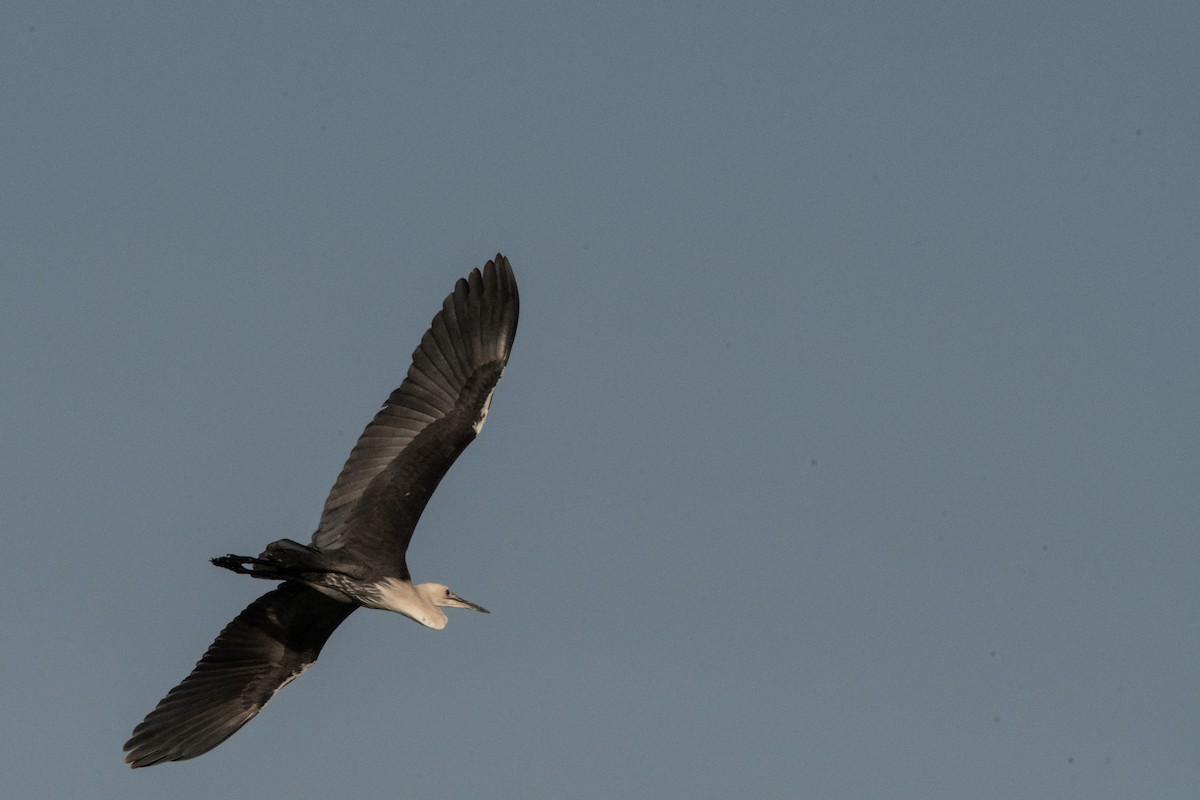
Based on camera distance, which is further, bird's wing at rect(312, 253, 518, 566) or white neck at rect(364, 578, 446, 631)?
bird's wing at rect(312, 253, 518, 566)

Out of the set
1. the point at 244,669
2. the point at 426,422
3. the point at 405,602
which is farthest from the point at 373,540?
the point at 244,669

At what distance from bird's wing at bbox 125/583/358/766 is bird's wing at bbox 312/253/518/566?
0.77 m

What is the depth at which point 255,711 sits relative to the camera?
16438mm

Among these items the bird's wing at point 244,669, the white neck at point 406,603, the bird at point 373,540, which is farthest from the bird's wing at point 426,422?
the bird's wing at point 244,669

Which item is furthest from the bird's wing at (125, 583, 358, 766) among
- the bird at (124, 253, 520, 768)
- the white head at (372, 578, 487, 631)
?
the white head at (372, 578, 487, 631)

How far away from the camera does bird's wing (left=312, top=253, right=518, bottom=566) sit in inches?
634

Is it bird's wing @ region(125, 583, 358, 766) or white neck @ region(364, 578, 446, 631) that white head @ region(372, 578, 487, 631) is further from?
bird's wing @ region(125, 583, 358, 766)

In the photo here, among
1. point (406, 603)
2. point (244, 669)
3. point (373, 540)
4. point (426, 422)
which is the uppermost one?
point (426, 422)

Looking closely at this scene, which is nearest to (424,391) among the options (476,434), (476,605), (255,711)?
(476,434)

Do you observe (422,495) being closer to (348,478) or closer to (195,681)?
(348,478)

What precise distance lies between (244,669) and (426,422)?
290 centimetres

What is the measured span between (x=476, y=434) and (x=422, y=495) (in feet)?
2.82

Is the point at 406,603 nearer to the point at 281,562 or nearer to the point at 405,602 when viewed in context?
the point at 405,602

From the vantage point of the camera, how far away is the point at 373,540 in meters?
16.0
